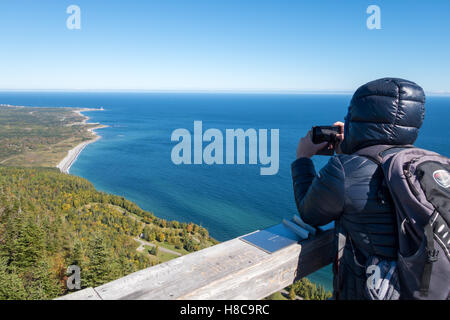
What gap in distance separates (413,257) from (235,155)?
51171 mm

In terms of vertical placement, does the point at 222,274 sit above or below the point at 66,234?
above


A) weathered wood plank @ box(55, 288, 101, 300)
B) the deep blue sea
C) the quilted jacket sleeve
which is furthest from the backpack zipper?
the deep blue sea

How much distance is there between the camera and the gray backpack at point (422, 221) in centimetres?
104

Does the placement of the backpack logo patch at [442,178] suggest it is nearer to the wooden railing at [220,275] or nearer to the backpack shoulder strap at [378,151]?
the backpack shoulder strap at [378,151]

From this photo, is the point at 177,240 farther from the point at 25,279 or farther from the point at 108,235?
the point at 25,279

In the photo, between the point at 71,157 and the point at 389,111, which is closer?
the point at 389,111

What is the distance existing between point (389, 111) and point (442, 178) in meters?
0.40

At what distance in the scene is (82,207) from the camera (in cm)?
3594

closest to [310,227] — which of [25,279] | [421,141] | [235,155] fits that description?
[25,279]

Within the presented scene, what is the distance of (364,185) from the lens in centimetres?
129

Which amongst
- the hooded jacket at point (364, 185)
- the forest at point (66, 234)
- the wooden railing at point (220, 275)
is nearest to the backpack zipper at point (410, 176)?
the hooded jacket at point (364, 185)

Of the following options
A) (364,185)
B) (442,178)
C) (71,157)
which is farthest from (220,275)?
(71,157)

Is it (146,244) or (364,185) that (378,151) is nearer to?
(364,185)

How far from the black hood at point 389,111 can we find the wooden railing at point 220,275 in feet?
1.97
